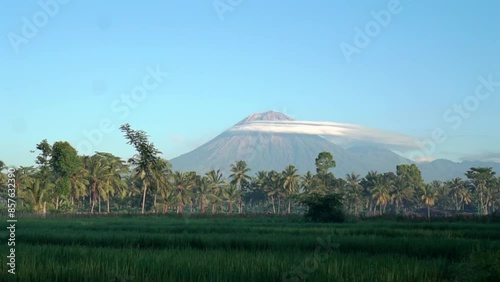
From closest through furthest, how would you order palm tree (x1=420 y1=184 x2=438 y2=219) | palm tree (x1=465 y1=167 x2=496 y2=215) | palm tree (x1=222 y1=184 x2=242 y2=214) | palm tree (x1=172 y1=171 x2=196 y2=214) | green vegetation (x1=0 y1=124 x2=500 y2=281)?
green vegetation (x1=0 y1=124 x2=500 y2=281)
palm tree (x1=172 y1=171 x2=196 y2=214)
palm tree (x1=222 y1=184 x2=242 y2=214)
palm tree (x1=465 y1=167 x2=496 y2=215)
palm tree (x1=420 y1=184 x2=438 y2=219)

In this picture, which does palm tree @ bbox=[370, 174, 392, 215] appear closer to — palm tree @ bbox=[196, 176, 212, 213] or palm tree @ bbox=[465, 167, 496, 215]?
palm tree @ bbox=[465, 167, 496, 215]

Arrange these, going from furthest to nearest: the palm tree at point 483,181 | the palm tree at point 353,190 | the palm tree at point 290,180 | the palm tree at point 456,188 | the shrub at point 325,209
→ the palm tree at point 456,188 → the palm tree at point 483,181 → the palm tree at point 353,190 → the palm tree at point 290,180 → the shrub at point 325,209

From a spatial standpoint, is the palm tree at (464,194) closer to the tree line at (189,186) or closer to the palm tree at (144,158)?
the tree line at (189,186)

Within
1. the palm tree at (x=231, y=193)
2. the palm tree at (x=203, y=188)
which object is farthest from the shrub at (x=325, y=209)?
the palm tree at (x=231, y=193)

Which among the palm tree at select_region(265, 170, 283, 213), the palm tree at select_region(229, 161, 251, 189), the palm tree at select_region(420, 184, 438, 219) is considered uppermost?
the palm tree at select_region(229, 161, 251, 189)

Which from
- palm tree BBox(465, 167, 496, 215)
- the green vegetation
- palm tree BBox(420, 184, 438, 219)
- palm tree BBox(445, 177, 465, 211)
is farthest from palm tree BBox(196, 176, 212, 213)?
palm tree BBox(445, 177, 465, 211)

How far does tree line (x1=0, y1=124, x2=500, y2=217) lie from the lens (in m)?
51.2

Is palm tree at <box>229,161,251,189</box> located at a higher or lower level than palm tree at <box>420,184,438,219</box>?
higher

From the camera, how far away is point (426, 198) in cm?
8419

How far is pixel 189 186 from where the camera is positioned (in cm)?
6988

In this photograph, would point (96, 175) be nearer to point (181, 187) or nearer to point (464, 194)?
point (181, 187)

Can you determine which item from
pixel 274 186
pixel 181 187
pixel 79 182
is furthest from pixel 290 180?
pixel 79 182

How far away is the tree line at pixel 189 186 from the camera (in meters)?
51.2

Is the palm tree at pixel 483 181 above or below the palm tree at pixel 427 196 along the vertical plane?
above
